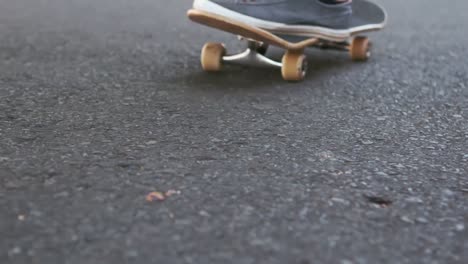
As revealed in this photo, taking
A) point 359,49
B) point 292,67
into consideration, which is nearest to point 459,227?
point 292,67

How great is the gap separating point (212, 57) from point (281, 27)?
0.16 meters

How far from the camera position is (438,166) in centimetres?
76

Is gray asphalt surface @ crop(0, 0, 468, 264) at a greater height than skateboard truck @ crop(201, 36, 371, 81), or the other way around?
skateboard truck @ crop(201, 36, 371, 81)

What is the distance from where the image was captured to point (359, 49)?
1.43 metres

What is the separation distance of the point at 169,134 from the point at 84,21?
4.50ft

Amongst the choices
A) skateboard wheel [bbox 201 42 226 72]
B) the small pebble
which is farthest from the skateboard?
the small pebble

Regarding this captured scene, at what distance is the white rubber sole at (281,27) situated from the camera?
112 centimetres

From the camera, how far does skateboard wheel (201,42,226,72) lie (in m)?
1.25

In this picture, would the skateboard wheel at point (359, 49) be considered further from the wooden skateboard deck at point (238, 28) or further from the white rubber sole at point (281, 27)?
the wooden skateboard deck at point (238, 28)

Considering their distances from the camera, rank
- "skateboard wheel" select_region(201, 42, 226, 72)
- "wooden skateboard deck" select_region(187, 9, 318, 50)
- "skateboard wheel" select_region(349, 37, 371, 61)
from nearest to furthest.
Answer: "wooden skateboard deck" select_region(187, 9, 318, 50), "skateboard wheel" select_region(201, 42, 226, 72), "skateboard wheel" select_region(349, 37, 371, 61)

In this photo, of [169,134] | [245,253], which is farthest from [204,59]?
[245,253]

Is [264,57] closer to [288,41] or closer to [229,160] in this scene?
[288,41]

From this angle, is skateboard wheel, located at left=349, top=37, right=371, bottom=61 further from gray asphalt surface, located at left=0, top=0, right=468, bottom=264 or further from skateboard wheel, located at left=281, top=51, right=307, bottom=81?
skateboard wheel, located at left=281, top=51, right=307, bottom=81

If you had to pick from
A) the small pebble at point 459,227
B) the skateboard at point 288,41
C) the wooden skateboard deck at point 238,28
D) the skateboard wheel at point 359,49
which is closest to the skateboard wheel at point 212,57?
the skateboard at point 288,41
